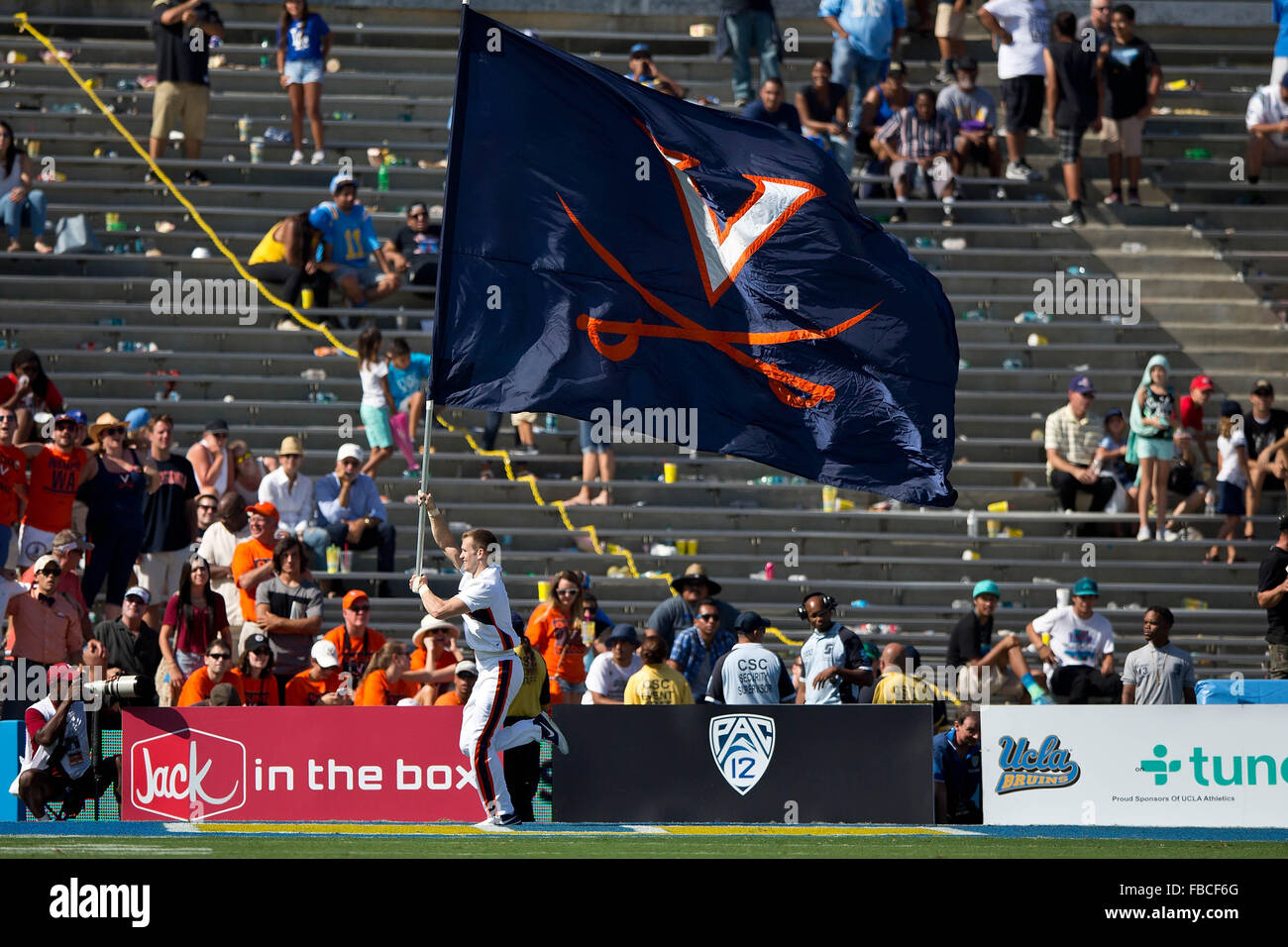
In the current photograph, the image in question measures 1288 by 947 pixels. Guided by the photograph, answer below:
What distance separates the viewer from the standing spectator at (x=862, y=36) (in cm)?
2214

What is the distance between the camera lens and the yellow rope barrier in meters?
19.9

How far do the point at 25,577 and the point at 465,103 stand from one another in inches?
242

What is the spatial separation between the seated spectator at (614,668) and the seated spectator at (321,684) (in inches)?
77.9

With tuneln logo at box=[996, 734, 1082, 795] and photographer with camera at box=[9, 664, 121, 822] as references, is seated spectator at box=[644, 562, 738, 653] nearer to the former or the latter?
tuneln logo at box=[996, 734, 1082, 795]

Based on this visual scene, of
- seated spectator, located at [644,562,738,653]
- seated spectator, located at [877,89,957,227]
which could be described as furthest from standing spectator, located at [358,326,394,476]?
seated spectator, located at [877,89,957,227]

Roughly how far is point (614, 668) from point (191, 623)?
3.36 meters

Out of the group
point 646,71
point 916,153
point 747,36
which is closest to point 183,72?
point 646,71

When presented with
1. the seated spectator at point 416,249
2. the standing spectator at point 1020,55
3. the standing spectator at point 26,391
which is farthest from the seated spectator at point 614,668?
the standing spectator at point 1020,55

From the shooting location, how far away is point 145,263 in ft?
67.3

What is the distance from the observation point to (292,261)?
1973cm

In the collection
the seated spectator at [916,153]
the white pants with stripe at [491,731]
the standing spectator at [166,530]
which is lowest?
the white pants with stripe at [491,731]

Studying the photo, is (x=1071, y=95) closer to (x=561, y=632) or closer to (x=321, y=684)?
(x=561, y=632)

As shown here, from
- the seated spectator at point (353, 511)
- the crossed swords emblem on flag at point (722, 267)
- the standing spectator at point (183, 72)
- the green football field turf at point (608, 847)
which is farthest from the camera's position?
the standing spectator at point (183, 72)

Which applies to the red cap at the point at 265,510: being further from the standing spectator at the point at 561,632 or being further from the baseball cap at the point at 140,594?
the standing spectator at the point at 561,632
